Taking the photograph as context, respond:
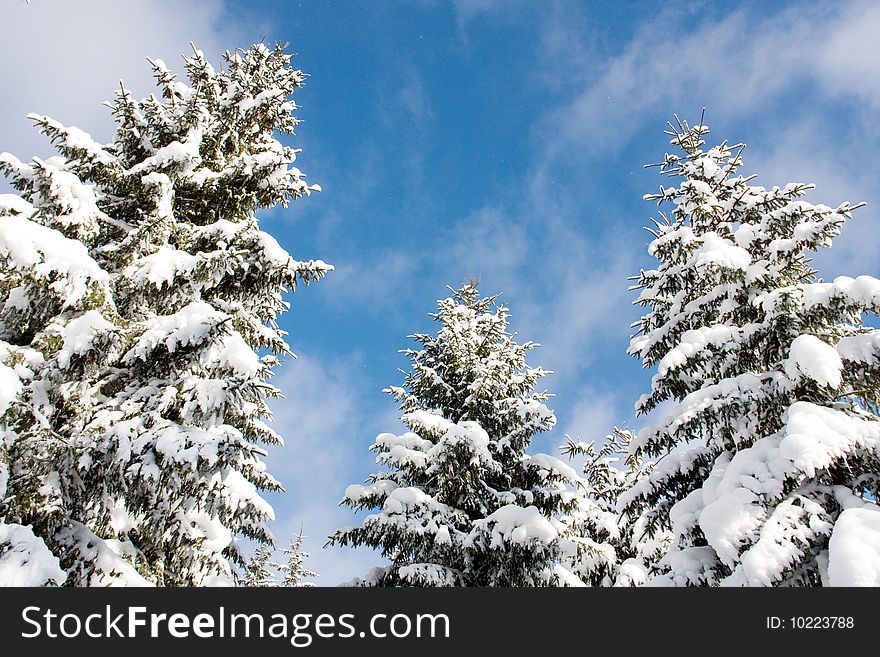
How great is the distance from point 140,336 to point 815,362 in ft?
27.4

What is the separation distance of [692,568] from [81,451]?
7.51 meters

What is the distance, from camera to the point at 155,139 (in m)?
9.40

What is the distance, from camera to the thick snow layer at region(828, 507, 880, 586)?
16.6 feet

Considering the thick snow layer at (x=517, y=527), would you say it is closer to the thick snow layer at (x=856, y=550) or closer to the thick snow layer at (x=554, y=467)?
the thick snow layer at (x=554, y=467)

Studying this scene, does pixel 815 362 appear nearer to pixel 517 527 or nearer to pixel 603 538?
pixel 517 527

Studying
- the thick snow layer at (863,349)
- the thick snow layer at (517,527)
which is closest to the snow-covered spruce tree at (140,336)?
the thick snow layer at (517,527)

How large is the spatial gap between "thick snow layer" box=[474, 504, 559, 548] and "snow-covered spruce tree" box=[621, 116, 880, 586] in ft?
7.09

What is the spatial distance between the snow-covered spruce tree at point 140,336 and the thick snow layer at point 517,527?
4.56 meters

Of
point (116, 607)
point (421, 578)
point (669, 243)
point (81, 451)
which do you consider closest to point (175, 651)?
point (116, 607)

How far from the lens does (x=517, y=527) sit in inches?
422

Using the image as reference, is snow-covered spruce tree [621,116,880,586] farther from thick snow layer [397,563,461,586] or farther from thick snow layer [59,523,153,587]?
thick snow layer [59,523,153,587]

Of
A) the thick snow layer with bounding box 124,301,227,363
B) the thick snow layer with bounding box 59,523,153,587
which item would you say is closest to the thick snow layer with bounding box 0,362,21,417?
the thick snow layer with bounding box 124,301,227,363

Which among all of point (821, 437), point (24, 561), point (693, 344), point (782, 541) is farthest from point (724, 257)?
point (24, 561)

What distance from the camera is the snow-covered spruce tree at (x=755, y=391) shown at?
6148mm
